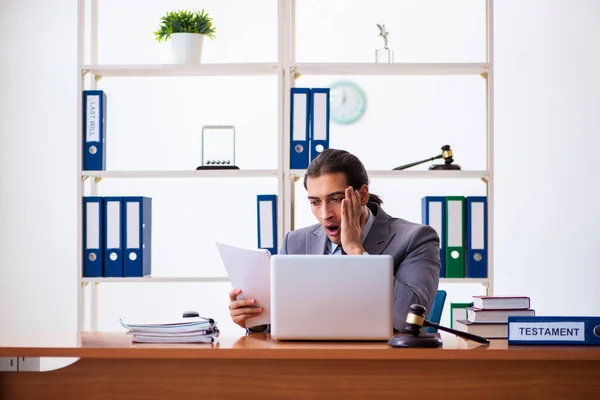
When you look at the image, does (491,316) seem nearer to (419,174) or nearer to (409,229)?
(409,229)

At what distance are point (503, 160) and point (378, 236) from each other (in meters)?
1.98

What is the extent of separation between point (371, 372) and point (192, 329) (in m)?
0.49

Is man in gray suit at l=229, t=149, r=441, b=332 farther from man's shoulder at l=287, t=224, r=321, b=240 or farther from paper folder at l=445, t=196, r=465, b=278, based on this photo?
paper folder at l=445, t=196, r=465, b=278

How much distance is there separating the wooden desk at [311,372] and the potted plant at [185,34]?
1860 millimetres

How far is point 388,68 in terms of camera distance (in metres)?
3.49

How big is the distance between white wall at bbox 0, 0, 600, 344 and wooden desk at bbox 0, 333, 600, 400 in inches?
97.2

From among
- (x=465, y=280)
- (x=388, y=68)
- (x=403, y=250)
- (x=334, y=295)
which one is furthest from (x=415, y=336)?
(x=388, y=68)

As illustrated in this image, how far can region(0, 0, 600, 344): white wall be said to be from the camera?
439 centimetres

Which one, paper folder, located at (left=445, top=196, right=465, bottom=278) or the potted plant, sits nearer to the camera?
paper folder, located at (left=445, top=196, right=465, bottom=278)

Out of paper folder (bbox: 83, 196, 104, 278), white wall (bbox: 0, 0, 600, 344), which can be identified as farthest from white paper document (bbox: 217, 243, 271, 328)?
white wall (bbox: 0, 0, 600, 344)

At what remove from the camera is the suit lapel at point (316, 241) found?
2861 mm

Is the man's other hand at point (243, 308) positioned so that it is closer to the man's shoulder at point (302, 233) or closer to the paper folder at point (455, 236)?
the man's shoulder at point (302, 233)

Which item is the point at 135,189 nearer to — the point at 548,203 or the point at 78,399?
the point at 548,203

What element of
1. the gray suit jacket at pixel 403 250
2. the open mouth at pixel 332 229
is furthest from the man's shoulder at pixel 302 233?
the open mouth at pixel 332 229
